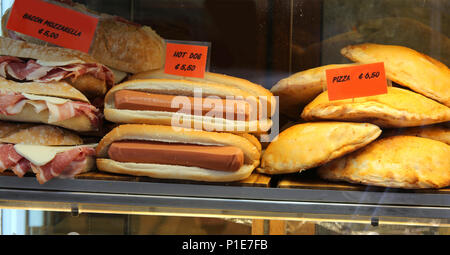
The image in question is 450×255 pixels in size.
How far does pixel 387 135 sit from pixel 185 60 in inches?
34.4

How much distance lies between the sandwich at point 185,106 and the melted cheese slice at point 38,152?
0.80 ft

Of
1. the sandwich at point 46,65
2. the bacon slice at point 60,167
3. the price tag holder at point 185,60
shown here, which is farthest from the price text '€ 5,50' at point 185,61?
the bacon slice at point 60,167

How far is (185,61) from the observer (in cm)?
179

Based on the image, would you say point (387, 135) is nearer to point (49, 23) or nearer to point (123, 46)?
point (123, 46)

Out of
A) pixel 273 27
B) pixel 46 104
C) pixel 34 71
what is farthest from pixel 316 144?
pixel 34 71

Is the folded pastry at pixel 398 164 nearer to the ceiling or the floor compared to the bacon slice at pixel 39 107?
nearer to the floor

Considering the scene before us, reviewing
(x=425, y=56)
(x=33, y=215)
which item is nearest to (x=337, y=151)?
(x=425, y=56)

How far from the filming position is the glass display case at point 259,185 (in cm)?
148

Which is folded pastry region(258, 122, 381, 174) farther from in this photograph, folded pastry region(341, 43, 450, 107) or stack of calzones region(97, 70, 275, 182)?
folded pastry region(341, 43, 450, 107)

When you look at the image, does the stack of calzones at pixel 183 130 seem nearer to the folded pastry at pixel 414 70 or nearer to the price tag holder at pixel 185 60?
the price tag holder at pixel 185 60

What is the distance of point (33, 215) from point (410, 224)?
4.83 ft

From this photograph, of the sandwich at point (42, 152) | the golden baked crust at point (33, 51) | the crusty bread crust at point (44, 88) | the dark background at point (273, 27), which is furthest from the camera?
the dark background at point (273, 27)

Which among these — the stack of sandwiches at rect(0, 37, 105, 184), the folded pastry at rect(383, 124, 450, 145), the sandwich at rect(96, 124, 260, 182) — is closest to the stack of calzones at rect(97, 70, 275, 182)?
the sandwich at rect(96, 124, 260, 182)

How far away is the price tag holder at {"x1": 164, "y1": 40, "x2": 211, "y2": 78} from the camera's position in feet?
5.85
